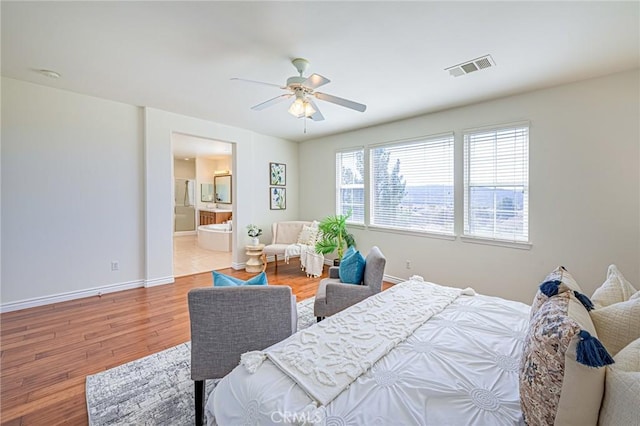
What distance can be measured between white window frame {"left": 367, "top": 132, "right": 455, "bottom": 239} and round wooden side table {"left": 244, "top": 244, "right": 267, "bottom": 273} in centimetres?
209

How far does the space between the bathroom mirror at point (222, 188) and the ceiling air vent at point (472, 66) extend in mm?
7706

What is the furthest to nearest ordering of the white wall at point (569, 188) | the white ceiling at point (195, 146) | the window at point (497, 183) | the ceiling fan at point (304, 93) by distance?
1. the white ceiling at point (195, 146)
2. the window at point (497, 183)
3. the white wall at point (569, 188)
4. the ceiling fan at point (304, 93)

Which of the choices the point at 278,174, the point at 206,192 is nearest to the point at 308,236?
the point at 278,174

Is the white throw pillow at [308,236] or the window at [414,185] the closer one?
the window at [414,185]

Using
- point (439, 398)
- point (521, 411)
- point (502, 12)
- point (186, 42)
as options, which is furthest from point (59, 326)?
point (502, 12)

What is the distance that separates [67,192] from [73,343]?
6.65 feet

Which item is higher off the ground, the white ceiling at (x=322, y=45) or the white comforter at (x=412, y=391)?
the white ceiling at (x=322, y=45)

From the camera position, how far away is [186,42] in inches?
91.4

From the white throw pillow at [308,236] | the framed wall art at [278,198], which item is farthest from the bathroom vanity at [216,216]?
the white throw pillow at [308,236]

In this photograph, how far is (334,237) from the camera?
16.4 feet

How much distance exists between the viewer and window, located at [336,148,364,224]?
5.14 meters

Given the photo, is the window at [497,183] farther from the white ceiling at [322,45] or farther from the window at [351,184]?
the window at [351,184]

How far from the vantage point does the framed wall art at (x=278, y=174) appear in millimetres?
5852

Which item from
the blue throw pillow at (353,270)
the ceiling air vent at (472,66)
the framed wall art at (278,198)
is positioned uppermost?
the ceiling air vent at (472,66)
